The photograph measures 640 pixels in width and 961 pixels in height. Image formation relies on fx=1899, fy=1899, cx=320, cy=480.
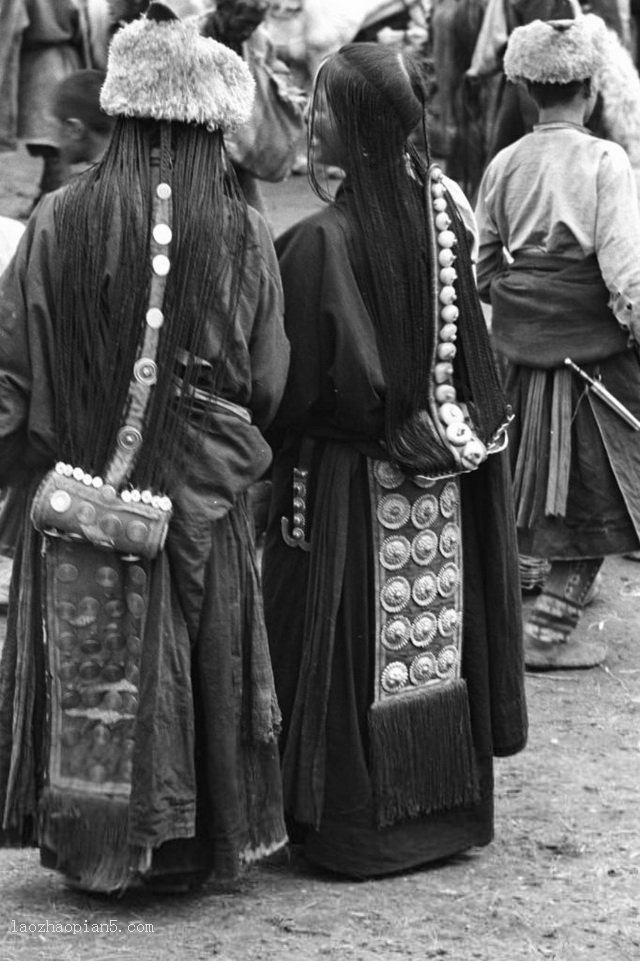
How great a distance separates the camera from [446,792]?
4.50m

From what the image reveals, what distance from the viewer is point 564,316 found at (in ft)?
19.4

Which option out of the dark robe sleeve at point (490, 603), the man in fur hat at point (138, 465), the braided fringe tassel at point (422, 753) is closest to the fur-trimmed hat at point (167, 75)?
the man in fur hat at point (138, 465)

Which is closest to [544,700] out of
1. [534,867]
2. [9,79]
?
[534,867]

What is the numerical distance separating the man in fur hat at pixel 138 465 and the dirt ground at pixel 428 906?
15 centimetres

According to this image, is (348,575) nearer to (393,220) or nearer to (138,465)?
(138,465)

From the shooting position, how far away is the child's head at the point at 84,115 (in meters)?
5.21

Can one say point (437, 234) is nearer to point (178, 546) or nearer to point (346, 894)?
point (178, 546)

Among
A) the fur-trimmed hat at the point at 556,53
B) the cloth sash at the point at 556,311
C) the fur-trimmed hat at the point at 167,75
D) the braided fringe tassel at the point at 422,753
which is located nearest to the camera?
the fur-trimmed hat at the point at 167,75

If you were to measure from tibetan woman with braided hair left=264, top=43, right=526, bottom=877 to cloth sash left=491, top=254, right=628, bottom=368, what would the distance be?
1.43 metres

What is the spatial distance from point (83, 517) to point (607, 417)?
8.23 ft

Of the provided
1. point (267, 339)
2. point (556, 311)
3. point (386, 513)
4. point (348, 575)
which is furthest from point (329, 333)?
point (556, 311)
